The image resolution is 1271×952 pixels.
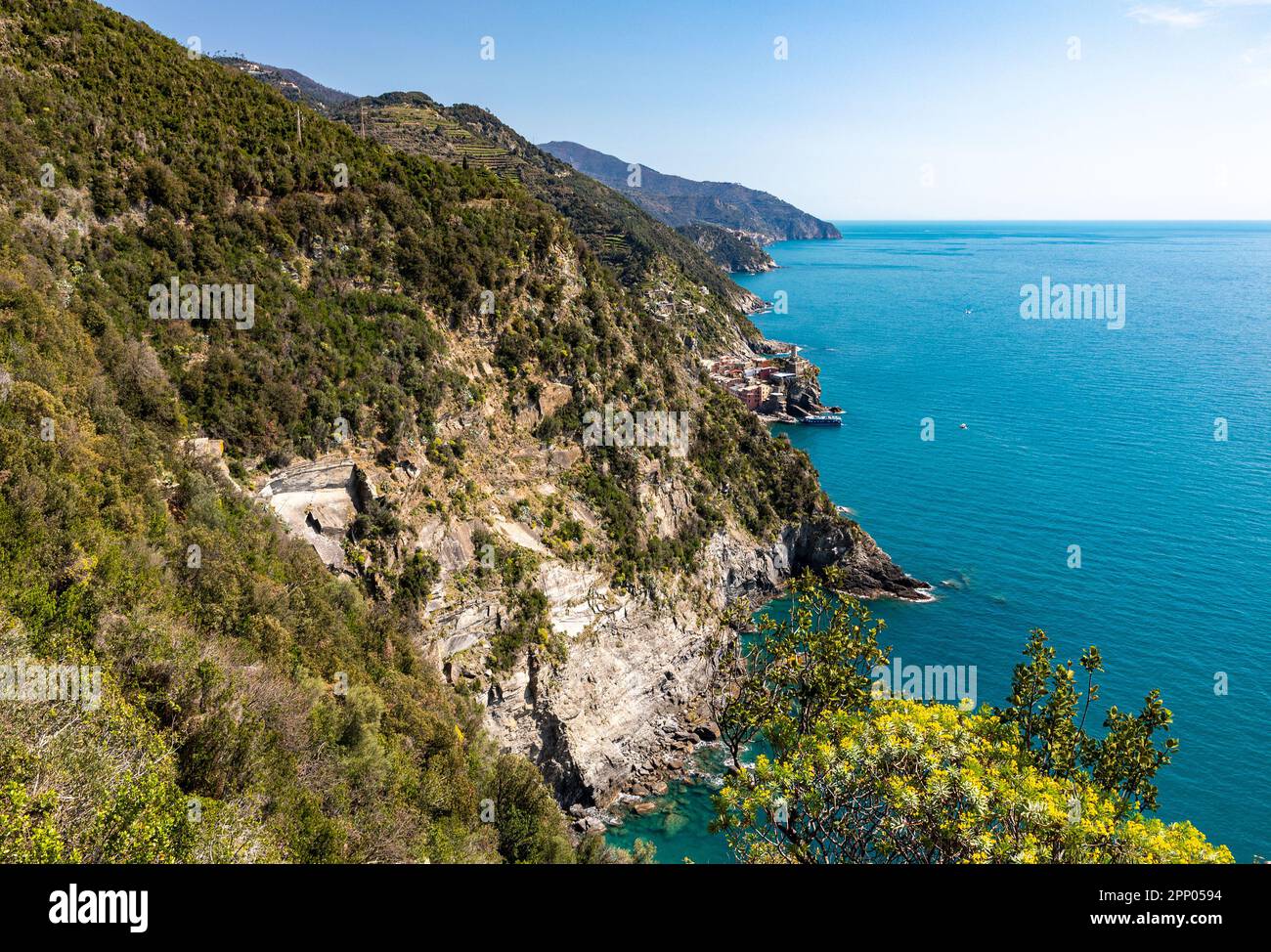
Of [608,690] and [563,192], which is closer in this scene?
[608,690]

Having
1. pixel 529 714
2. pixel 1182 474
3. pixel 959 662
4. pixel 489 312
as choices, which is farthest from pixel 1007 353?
pixel 529 714

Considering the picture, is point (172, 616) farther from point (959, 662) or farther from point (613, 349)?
point (959, 662)

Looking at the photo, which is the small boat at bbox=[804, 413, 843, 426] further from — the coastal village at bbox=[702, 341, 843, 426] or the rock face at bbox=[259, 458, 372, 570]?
the rock face at bbox=[259, 458, 372, 570]

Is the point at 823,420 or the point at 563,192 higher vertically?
the point at 563,192

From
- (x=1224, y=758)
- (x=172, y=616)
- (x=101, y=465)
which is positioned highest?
(x=101, y=465)

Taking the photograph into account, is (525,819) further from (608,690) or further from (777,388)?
(777,388)

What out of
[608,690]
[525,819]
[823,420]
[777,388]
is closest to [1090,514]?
[823,420]

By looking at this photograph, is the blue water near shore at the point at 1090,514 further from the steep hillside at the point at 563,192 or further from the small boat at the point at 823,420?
the steep hillside at the point at 563,192
